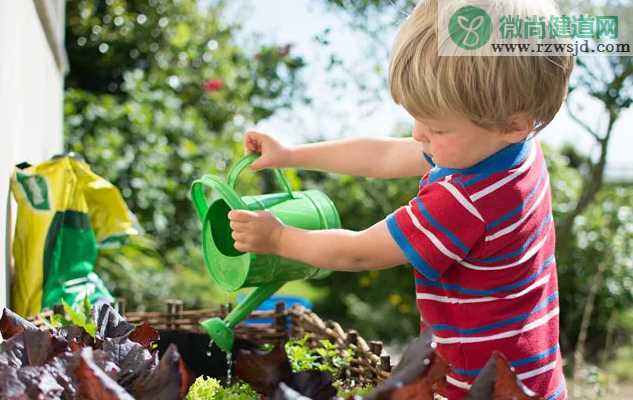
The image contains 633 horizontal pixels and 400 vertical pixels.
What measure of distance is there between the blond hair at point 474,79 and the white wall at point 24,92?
3.78 feet

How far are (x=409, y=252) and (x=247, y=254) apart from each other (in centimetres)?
45

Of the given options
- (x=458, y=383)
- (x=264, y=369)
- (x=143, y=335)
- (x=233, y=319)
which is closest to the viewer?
(x=264, y=369)

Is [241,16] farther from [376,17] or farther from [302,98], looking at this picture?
[376,17]

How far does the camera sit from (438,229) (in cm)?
144

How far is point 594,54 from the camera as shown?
384 centimetres

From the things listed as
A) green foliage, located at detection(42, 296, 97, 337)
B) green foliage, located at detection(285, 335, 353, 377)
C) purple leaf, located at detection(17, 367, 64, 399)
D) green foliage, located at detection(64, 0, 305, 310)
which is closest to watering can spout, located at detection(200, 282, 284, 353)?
green foliage, located at detection(285, 335, 353, 377)

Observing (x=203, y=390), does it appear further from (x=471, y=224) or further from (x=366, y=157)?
(x=366, y=157)

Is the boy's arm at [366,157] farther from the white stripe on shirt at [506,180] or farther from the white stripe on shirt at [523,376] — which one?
the white stripe on shirt at [523,376]

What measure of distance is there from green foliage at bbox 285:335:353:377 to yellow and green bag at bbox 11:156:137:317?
76 centimetres

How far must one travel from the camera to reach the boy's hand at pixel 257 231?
1.57 m

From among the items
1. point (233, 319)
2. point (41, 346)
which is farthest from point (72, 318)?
point (41, 346)

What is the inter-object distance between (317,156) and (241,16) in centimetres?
627

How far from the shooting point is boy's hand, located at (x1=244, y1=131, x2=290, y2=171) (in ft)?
6.71

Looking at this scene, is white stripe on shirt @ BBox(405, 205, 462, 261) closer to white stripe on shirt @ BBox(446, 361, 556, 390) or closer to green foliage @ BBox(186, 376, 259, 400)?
white stripe on shirt @ BBox(446, 361, 556, 390)
